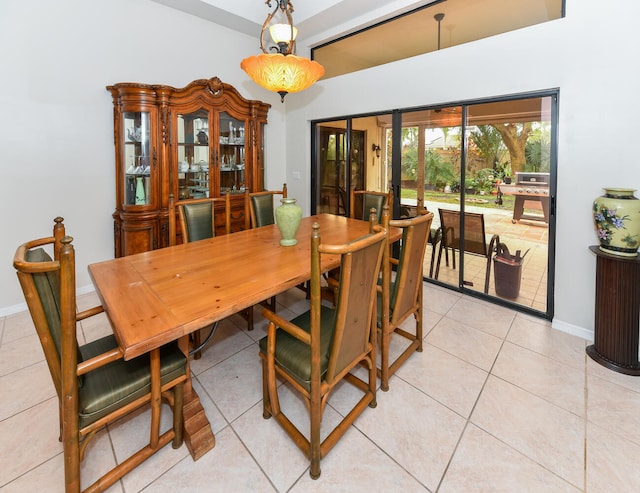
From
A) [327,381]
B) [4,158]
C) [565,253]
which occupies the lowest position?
[327,381]

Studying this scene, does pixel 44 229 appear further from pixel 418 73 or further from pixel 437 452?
pixel 418 73

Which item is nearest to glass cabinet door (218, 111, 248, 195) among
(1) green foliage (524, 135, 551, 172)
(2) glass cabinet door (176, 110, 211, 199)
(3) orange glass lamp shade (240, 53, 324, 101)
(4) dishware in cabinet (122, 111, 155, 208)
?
(2) glass cabinet door (176, 110, 211, 199)

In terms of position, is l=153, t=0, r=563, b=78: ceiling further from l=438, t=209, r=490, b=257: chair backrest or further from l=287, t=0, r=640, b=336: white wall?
l=438, t=209, r=490, b=257: chair backrest

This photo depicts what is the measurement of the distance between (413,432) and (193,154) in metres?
3.46

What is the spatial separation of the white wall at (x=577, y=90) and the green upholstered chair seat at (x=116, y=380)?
2.84 metres

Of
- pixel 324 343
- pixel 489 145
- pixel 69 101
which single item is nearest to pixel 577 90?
pixel 489 145

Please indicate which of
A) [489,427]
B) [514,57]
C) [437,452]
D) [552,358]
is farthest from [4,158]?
[552,358]

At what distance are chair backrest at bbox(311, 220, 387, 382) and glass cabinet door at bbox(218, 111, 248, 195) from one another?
9.49 ft

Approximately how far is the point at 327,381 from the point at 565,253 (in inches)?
89.2

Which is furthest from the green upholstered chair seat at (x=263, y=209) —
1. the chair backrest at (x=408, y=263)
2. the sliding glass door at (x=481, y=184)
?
the chair backrest at (x=408, y=263)

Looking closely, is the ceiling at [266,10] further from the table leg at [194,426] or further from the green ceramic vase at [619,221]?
the table leg at [194,426]

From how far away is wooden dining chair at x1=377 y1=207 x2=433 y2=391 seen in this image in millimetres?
1722

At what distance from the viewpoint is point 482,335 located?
2510mm

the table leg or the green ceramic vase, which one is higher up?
the green ceramic vase
